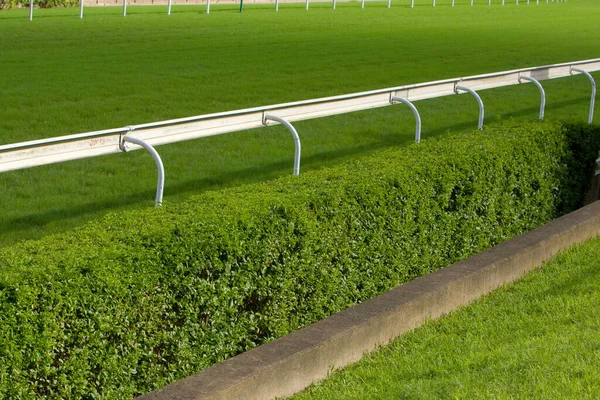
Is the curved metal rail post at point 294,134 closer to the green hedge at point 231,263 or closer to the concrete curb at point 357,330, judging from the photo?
the green hedge at point 231,263

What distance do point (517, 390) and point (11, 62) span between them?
A: 11876 millimetres

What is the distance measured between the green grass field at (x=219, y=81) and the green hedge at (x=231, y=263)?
6.64 ft

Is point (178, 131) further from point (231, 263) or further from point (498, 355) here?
point (498, 355)

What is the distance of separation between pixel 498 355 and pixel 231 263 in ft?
3.74

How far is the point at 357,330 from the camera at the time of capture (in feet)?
12.8

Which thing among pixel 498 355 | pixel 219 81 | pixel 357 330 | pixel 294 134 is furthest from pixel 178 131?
pixel 219 81

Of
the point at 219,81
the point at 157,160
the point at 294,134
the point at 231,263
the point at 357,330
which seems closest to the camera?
the point at 231,263

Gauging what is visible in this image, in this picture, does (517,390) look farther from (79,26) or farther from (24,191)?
(79,26)

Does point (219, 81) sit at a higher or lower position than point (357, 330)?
lower

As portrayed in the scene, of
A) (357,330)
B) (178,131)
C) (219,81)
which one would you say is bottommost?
(219,81)

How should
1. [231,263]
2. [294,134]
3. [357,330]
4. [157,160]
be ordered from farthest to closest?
[294,134], [157,160], [357,330], [231,263]

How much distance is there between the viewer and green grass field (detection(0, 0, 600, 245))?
6.96 meters

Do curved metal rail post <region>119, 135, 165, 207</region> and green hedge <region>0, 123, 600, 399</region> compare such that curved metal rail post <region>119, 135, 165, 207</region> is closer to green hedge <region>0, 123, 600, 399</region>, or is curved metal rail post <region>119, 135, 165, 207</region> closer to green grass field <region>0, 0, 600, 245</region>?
green hedge <region>0, 123, 600, 399</region>

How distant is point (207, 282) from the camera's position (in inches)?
144
